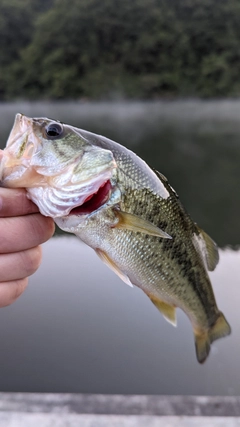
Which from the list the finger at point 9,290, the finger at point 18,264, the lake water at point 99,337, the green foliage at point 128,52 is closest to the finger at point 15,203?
the finger at point 18,264

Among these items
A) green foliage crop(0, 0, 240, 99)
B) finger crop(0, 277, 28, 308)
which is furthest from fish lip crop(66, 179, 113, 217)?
green foliage crop(0, 0, 240, 99)

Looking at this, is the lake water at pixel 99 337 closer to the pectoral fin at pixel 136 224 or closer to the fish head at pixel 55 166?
the pectoral fin at pixel 136 224

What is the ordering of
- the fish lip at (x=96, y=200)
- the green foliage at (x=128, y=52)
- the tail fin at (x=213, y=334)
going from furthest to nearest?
Result: 1. the green foliage at (x=128, y=52)
2. the tail fin at (x=213, y=334)
3. the fish lip at (x=96, y=200)

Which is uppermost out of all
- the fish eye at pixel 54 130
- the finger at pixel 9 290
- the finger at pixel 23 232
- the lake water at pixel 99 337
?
the fish eye at pixel 54 130

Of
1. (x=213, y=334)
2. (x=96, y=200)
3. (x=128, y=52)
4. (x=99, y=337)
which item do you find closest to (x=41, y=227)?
(x=96, y=200)

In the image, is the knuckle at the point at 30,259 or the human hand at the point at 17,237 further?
the knuckle at the point at 30,259

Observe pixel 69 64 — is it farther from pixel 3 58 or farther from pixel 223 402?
pixel 223 402

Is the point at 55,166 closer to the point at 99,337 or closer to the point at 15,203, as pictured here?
the point at 15,203
